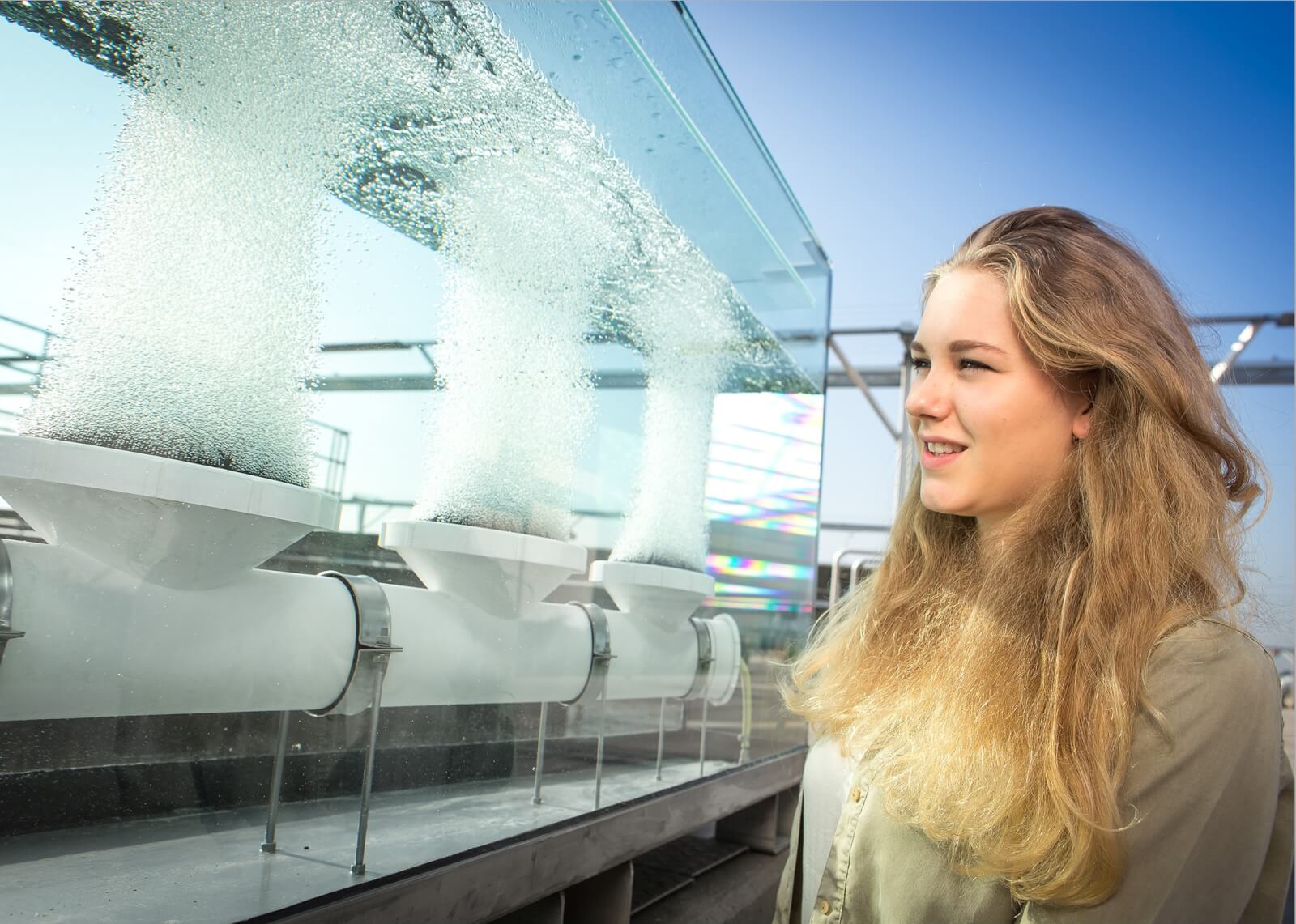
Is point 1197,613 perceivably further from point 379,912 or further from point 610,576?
point 610,576

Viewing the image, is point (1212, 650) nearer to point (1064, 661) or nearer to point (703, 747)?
point (1064, 661)

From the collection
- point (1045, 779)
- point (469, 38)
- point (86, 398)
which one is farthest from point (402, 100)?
point (1045, 779)

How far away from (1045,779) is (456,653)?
71 cm

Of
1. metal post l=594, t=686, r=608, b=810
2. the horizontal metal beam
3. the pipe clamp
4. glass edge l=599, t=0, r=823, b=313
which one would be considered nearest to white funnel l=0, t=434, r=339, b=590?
the pipe clamp

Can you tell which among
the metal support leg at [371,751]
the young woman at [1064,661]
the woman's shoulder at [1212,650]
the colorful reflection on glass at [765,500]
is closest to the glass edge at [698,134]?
the colorful reflection on glass at [765,500]

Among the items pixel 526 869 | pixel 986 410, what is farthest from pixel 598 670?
pixel 986 410

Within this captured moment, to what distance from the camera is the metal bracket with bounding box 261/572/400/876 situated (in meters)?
0.96

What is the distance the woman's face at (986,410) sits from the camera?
0.74 m

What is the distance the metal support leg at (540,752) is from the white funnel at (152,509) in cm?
→ 55

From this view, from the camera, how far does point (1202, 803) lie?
57 cm

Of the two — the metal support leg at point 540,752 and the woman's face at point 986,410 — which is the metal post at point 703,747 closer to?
the metal support leg at point 540,752

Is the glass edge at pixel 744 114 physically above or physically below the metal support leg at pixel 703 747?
above

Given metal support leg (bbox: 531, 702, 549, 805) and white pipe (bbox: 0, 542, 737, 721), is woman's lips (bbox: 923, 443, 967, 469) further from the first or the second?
metal support leg (bbox: 531, 702, 549, 805)

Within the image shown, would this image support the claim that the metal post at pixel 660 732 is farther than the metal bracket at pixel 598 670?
Yes
